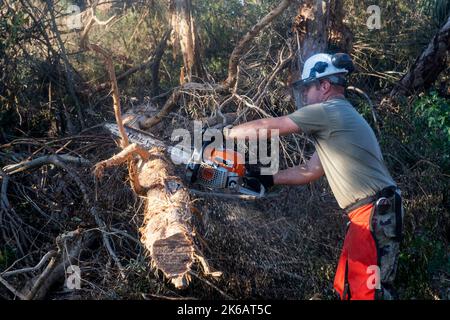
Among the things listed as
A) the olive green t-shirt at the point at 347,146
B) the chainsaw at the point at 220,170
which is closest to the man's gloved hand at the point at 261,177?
the chainsaw at the point at 220,170

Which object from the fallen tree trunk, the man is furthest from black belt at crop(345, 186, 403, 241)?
the fallen tree trunk

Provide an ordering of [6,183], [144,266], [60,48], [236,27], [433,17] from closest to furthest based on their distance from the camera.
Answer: [144,266], [6,183], [60,48], [433,17], [236,27]

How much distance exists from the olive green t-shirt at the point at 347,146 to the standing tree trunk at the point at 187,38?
11.6 feet

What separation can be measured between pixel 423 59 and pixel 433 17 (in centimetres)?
96

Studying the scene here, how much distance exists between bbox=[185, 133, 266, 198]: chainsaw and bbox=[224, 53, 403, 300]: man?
0.24 meters

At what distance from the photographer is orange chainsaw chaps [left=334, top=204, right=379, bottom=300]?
3.64 meters

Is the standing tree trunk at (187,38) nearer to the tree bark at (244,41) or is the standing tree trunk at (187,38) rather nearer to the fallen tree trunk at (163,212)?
the tree bark at (244,41)

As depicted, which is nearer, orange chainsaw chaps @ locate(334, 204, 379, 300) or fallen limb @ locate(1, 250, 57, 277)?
orange chainsaw chaps @ locate(334, 204, 379, 300)

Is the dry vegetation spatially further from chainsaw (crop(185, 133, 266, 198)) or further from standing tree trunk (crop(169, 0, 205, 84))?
chainsaw (crop(185, 133, 266, 198))

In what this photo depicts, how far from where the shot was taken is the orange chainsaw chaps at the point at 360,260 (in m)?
3.64

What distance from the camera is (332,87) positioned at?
394 cm

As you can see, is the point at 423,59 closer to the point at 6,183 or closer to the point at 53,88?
the point at 53,88

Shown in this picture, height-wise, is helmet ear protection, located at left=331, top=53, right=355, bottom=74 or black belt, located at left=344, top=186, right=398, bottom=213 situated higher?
helmet ear protection, located at left=331, top=53, right=355, bottom=74

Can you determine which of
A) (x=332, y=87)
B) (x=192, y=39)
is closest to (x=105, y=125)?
(x=192, y=39)
